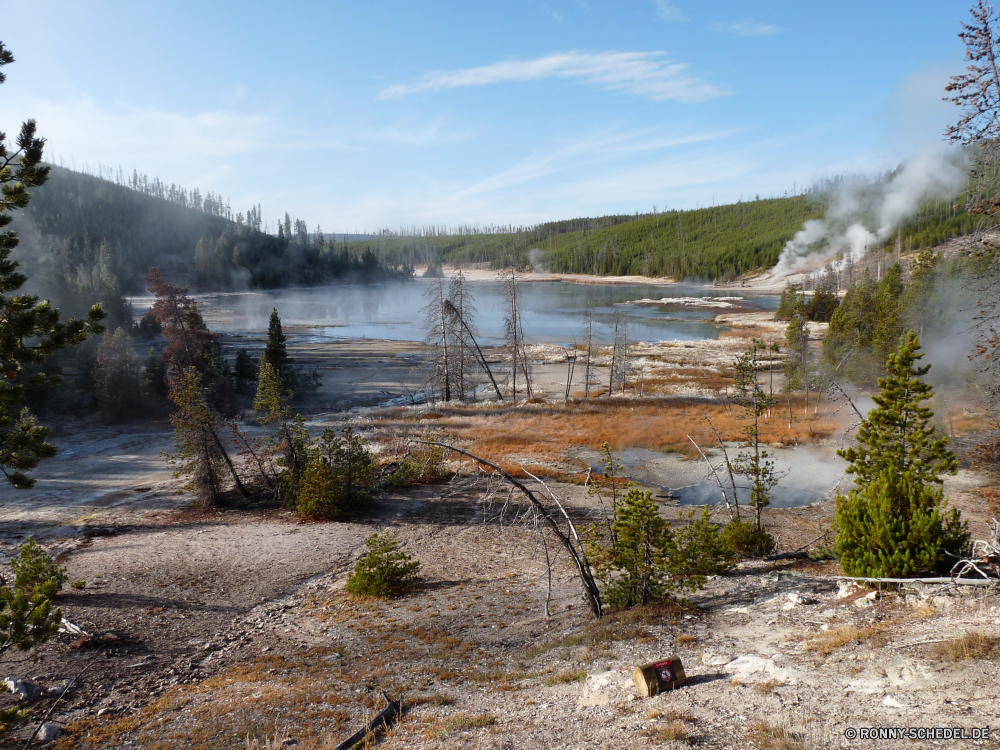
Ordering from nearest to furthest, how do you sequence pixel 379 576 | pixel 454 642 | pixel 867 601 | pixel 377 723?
pixel 377 723, pixel 867 601, pixel 454 642, pixel 379 576

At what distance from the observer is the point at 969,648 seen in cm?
654

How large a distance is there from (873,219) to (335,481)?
631 ft

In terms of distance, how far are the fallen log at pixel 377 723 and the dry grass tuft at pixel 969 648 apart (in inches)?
288

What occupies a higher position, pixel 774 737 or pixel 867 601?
pixel 774 737

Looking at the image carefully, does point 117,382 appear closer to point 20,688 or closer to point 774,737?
point 20,688

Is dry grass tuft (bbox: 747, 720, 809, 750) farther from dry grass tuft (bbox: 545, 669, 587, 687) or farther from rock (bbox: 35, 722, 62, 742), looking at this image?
rock (bbox: 35, 722, 62, 742)

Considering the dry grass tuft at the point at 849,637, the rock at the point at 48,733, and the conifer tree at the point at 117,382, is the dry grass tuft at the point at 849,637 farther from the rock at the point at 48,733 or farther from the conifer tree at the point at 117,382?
the conifer tree at the point at 117,382

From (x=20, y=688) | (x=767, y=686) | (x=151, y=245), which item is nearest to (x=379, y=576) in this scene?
(x=20, y=688)

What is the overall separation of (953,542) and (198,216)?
21641 centimetres

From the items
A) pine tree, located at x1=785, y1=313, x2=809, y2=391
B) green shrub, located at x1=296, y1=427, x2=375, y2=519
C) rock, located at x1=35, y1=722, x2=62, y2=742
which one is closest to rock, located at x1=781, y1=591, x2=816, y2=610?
rock, located at x1=35, y1=722, x2=62, y2=742

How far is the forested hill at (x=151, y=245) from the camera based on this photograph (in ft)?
418

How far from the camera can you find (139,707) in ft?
33.7

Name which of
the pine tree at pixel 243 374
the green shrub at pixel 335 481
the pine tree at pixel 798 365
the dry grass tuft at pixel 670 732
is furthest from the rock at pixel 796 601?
the pine tree at pixel 243 374

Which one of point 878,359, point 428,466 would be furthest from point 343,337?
point 878,359
